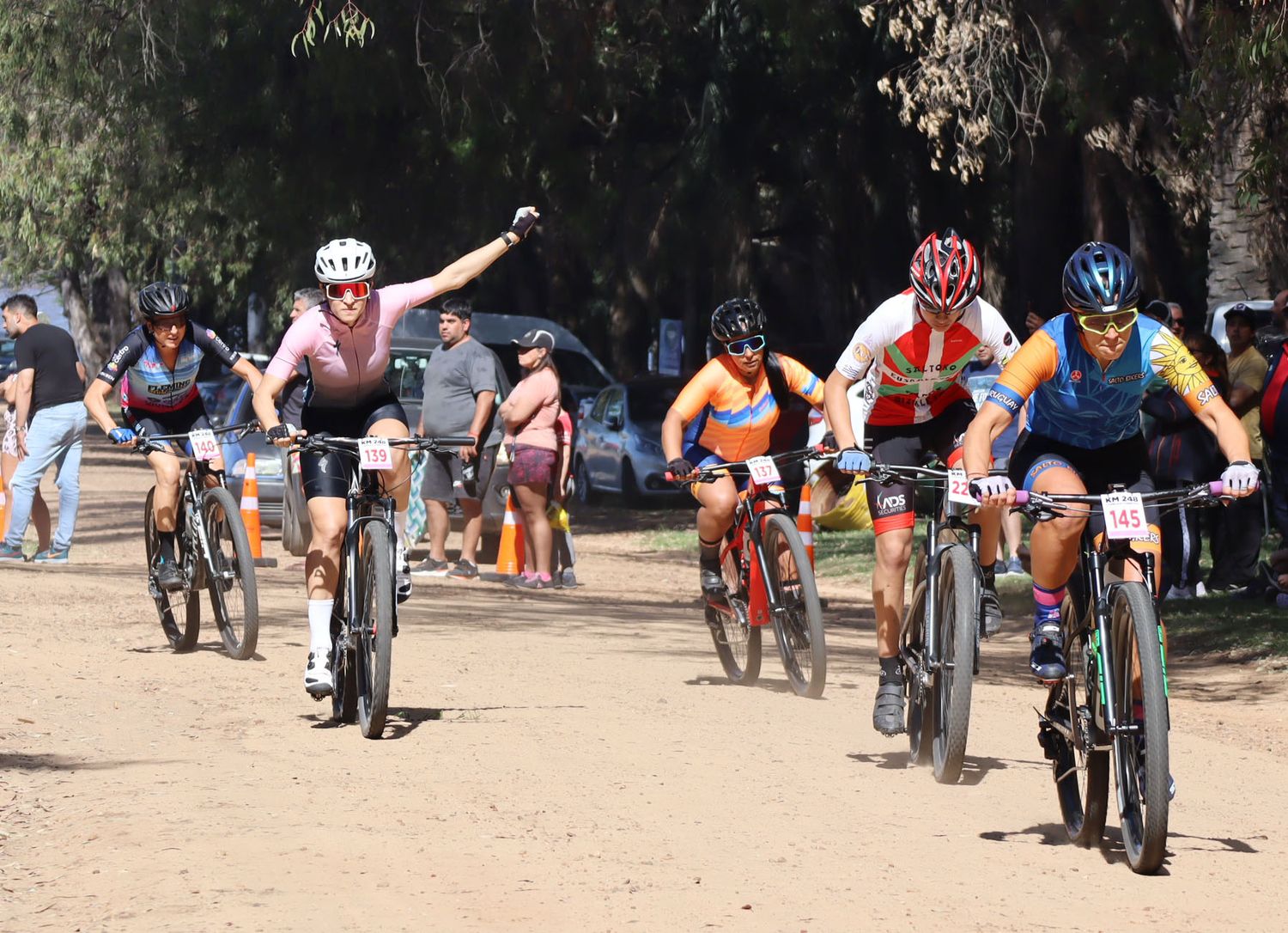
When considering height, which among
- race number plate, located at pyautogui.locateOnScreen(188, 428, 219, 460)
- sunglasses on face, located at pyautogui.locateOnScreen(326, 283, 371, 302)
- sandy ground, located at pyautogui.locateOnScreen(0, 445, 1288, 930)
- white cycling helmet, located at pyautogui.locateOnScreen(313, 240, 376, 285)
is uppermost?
white cycling helmet, located at pyautogui.locateOnScreen(313, 240, 376, 285)

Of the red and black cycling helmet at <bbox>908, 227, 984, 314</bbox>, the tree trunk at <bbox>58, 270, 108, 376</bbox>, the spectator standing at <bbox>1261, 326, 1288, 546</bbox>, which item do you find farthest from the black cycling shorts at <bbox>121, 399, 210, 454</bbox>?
the tree trunk at <bbox>58, 270, 108, 376</bbox>

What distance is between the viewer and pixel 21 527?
16.6 meters

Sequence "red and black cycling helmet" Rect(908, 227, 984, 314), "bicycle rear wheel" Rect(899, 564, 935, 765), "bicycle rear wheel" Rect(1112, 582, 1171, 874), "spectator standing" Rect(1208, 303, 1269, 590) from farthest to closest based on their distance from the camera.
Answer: "spectator standing" Rect(1208, 303, 1269, 590) → "red and black cycling helmet" Rect(908, 227, 984, 314) → "bicycle rear wheel" Rect(899, 564, 935, 765) → "bicycle rear wheel" Rect(1112, 582, 1171, 874)

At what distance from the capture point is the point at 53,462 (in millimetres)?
16766

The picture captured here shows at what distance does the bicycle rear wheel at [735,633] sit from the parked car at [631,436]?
14.1 metres

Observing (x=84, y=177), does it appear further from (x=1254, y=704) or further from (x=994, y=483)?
(x=994, y=483)

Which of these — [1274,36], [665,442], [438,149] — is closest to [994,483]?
[665,442]

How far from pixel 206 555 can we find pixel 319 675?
2.43 metres

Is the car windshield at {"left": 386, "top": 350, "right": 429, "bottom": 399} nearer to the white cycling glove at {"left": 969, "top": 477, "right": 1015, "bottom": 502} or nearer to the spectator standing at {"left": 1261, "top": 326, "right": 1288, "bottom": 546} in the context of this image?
the spectator standing at {"left": 1261, "top": 326, "right": 1288, "bottom": 546}

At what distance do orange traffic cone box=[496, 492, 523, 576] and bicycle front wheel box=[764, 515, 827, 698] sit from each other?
22.6 feet

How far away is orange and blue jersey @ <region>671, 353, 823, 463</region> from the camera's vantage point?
34.3 feet

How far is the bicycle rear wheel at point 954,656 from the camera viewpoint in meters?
7.30

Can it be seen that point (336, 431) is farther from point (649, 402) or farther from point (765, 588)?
point (649, 402)

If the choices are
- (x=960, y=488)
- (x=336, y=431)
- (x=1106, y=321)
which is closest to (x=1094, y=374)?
(x=1106, y=321)
